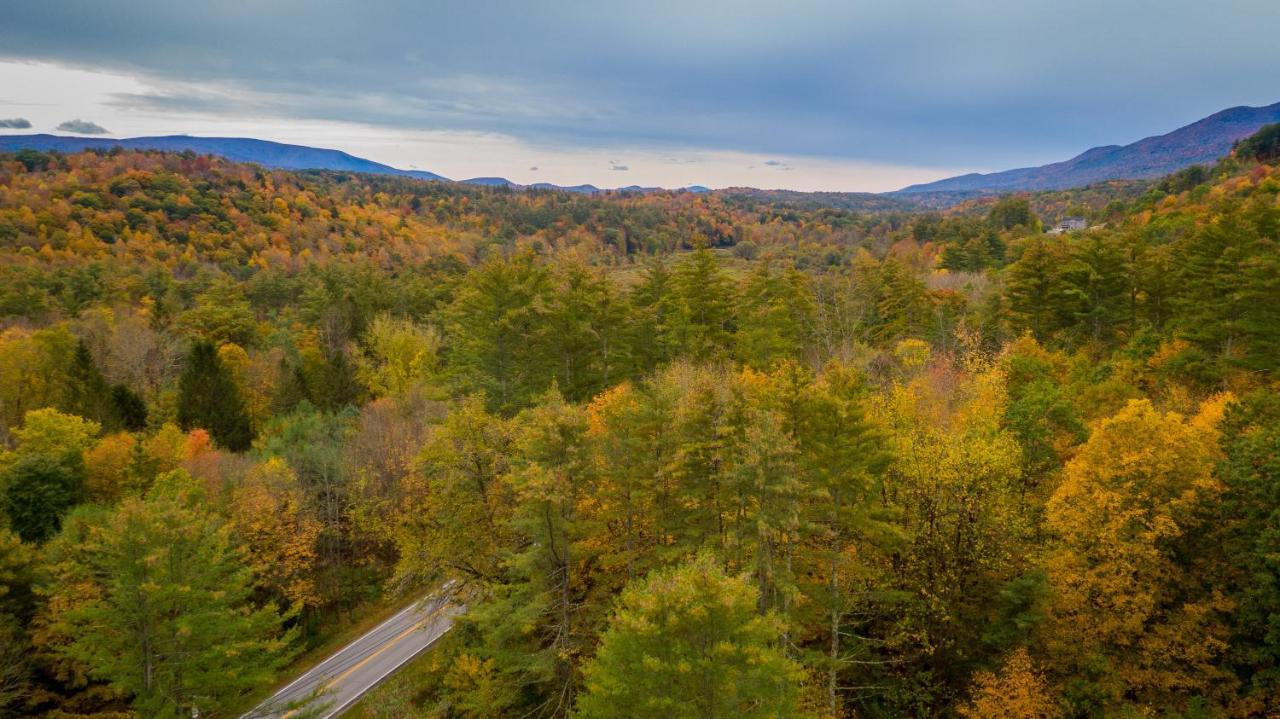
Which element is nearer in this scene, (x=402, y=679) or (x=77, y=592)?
(x=77, y=592)

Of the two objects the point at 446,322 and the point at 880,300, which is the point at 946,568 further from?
Answer: the point at 446,322

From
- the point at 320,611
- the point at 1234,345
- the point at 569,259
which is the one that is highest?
the point at 569,259

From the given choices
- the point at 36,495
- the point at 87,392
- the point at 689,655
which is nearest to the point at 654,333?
the point at 689,655

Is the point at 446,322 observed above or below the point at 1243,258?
below

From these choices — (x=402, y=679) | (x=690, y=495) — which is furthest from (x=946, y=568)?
(x=402, y=679)

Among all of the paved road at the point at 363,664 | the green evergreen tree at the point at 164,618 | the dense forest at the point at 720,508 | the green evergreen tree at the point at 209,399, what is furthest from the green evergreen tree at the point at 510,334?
the green evergreen tree at the point at 209,399
